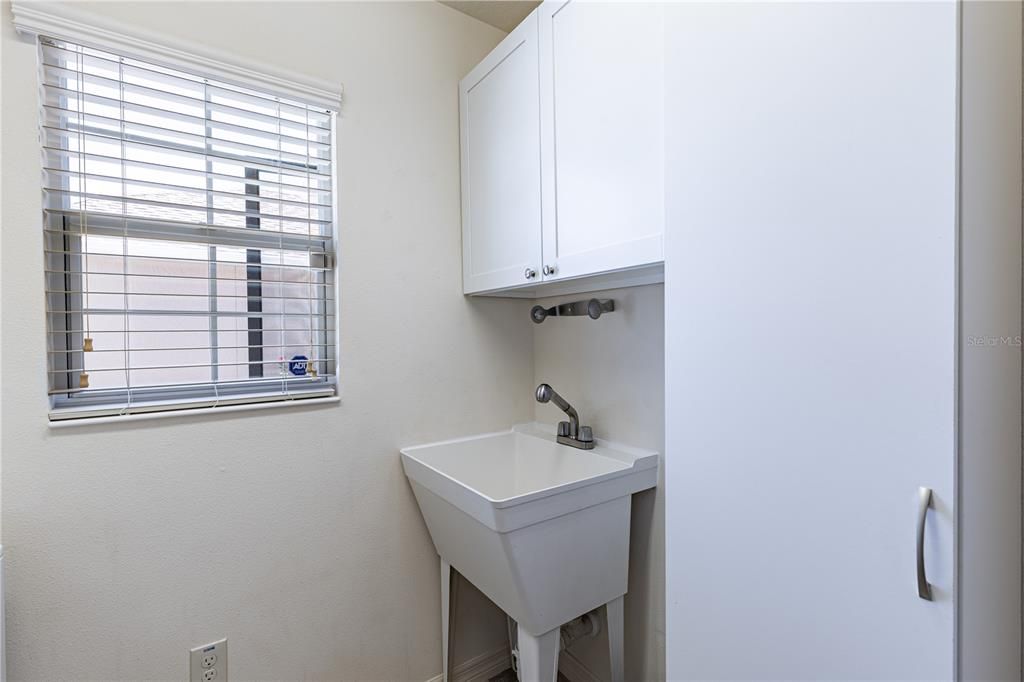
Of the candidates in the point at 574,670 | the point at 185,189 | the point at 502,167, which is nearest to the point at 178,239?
the point at 185,189

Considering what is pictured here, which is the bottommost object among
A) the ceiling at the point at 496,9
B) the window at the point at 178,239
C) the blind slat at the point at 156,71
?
the window at the point at 178,239

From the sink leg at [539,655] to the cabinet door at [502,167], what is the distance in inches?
39.6

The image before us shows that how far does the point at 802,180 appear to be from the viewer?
28.9 inches

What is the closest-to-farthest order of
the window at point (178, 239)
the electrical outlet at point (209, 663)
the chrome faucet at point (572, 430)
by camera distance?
the window at point (178, 239) < the electrical outlet at point (209, 663) < the chrome faucet at point (572, 430)

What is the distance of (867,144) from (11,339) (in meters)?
1.76

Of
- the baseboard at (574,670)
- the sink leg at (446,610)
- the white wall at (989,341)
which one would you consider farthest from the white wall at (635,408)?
the white wall at (989,341)

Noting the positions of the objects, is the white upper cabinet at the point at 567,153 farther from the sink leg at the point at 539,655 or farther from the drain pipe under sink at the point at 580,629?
the drain pipe under sink at the point at 580,629

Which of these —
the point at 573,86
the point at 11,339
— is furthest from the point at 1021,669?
the point at 11,339

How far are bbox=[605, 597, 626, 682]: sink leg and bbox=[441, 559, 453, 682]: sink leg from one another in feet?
1.85

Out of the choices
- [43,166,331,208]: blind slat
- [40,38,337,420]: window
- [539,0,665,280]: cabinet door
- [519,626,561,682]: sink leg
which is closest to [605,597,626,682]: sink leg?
[519,626,561,682]: sink leg

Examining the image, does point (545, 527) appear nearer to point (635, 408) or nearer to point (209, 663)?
point (635, 408)

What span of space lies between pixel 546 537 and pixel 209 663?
1.03 metres

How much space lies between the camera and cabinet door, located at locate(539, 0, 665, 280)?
3.52 feet

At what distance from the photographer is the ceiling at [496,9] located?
1729 mm
